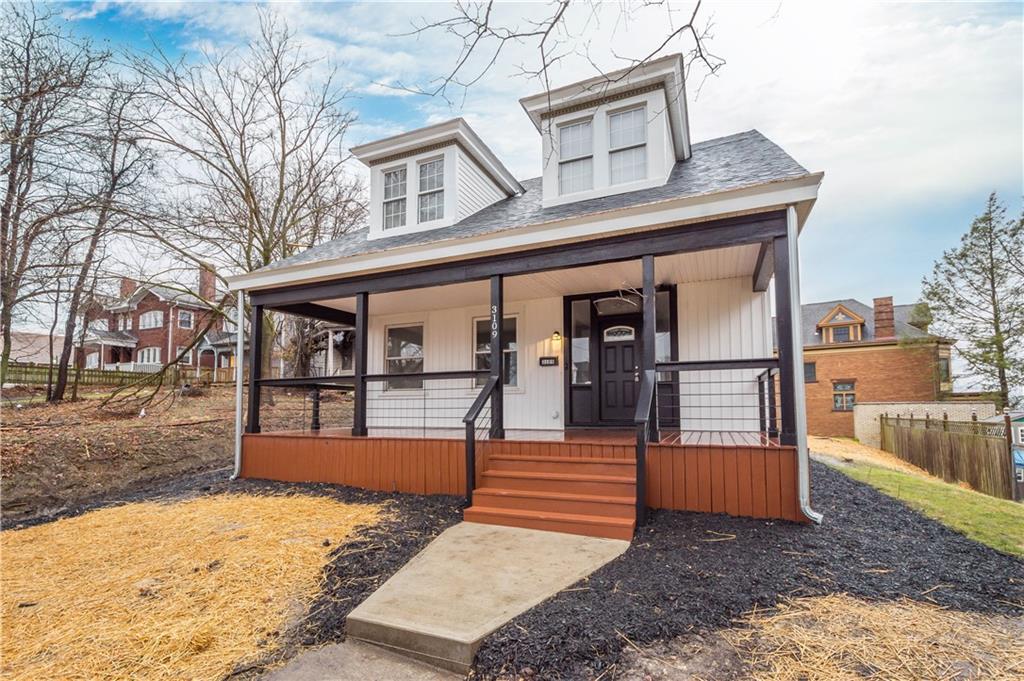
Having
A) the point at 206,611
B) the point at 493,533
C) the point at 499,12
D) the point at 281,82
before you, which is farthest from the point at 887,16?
the point at 281,82

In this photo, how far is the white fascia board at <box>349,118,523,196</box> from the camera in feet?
26.4

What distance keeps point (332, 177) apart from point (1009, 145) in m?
17.1

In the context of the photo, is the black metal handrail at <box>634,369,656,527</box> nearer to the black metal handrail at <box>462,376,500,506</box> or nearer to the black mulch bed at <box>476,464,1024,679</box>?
the black mulch bed at <box>476,464,1024,679</box>

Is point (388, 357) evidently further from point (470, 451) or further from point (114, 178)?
point (114, 178)

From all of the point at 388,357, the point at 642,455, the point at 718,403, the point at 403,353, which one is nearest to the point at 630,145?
the point at 718,403

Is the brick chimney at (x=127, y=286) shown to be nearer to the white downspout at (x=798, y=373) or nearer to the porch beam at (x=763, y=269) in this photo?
the porch beam at (x=763, y=269)

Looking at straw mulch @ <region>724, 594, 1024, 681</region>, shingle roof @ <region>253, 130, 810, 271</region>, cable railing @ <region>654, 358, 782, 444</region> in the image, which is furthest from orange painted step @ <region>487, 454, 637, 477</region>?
shingle roof @ <region>253, 130, 810, 271</region>

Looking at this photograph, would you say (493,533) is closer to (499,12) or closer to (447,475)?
(447,475)

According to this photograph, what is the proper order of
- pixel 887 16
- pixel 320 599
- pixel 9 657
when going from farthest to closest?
1. pixel 887 16
2. pixel 320 599
3. pixel 9 657

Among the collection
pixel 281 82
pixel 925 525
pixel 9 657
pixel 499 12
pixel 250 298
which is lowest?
pixel 9 657

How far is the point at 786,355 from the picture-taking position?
4621 mm

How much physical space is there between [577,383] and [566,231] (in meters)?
3.13

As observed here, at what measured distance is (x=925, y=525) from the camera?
4.64m

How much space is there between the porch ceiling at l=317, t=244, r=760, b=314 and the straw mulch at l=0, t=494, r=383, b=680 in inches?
146
